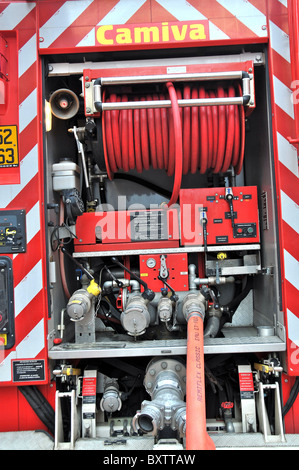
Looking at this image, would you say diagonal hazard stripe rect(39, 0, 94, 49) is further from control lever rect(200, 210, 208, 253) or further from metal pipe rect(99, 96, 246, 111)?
control lever rect(200, 210, 208, 253)

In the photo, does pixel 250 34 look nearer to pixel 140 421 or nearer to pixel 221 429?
pixel 140 421

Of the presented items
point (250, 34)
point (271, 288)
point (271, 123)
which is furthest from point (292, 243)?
point (250, 34)

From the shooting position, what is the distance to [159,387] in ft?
8.07

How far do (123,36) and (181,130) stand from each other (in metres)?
0.78

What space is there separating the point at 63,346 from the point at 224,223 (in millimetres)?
1568

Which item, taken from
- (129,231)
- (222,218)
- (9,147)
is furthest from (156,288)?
(9,147)

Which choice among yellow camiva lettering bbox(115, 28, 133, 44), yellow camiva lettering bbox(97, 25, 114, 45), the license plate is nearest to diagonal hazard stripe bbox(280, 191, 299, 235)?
yellow camiva lettering bbox(115, 28, 133, 44)

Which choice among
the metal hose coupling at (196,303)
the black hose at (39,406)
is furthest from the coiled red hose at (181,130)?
the black hose at (39,406)

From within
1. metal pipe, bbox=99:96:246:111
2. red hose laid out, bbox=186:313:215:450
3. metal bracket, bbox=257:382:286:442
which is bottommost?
metal bracket, bbox=257:382:286:442

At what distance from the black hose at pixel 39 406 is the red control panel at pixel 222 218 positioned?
5.13 feet

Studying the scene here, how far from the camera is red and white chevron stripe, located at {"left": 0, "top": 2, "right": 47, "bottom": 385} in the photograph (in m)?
2.62

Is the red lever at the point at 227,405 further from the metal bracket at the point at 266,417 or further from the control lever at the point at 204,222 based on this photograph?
the control lever at the point at 204,222

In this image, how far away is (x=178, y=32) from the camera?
265 cm

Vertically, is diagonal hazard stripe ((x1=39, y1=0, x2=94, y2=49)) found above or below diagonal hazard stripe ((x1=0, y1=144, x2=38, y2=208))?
above
